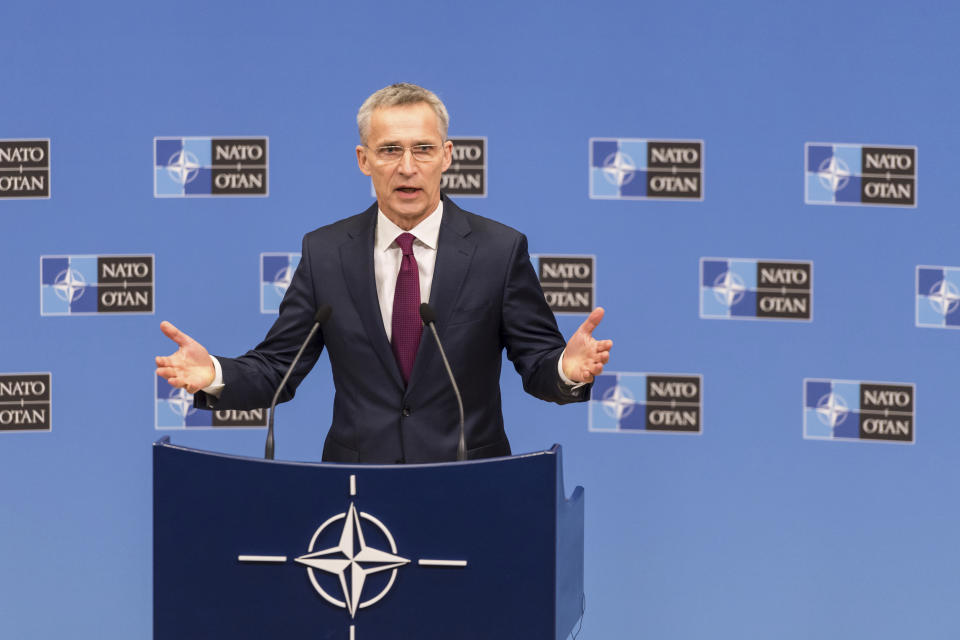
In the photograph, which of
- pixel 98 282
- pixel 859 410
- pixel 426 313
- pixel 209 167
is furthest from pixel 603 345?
pixel 98 282

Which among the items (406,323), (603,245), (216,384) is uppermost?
(603,245)

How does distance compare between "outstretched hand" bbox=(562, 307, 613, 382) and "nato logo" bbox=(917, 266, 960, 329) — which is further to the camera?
"nato logo" bbox=(917, 266, 960, 329)

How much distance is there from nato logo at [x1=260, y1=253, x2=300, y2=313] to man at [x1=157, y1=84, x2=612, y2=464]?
1329 millimetres

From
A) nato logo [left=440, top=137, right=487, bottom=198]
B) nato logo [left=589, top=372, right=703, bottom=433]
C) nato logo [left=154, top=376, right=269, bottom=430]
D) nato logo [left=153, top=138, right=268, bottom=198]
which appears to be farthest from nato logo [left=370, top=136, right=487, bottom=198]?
nato logo [left=154, top=376, right=269, bottom=430]

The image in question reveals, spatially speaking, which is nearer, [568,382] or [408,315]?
[568,382]

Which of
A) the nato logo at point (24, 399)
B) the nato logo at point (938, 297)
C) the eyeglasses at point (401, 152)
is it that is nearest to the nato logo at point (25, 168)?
the nato logo at point (24, 399)

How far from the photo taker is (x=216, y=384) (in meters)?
2.06

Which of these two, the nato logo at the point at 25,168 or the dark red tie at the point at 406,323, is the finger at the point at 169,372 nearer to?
the dark red tie at the point at 406,323

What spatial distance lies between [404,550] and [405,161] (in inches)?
33.3

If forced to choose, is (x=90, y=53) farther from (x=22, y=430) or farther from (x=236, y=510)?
(x=236, y=510)

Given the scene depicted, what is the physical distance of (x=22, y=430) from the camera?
370 centimetres

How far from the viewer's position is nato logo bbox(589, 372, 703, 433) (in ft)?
11.8

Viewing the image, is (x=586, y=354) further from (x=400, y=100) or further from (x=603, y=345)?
(x=400, y=100)

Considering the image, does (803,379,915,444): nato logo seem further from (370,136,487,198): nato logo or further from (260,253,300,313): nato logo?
(260,253,300,313): nato logo
